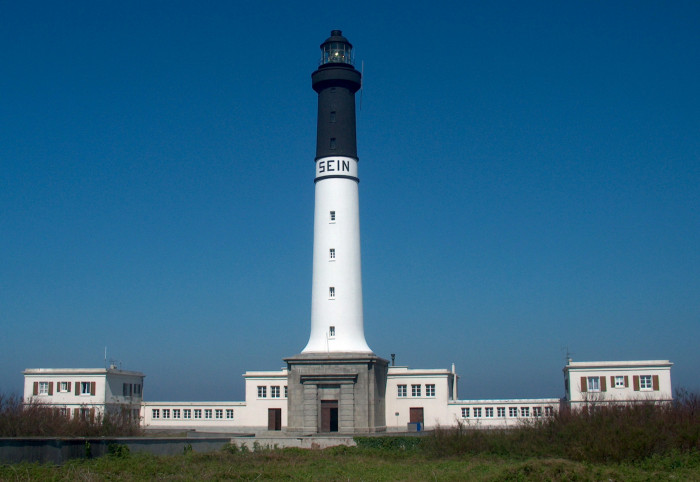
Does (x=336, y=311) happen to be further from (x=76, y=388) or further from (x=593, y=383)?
(x=76, y=388)

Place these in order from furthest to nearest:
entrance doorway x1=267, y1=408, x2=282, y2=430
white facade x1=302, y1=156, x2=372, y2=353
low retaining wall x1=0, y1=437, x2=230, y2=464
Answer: entrance doorway x1=267, y1=408, x2=282, y2=430
white facade x1=302, y1=156, x2=372, y2=353
low retaining wall x1=0, y1=437, x2=230, y2=464

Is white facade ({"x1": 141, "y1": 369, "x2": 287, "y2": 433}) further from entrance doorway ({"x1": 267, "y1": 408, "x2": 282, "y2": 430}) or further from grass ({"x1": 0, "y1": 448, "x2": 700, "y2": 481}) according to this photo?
grass ({"x1": 0, "y1": 448, "x2": 700, "y2": 481})

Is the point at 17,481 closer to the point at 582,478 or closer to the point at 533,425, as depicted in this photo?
the point at 582,478

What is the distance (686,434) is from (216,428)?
28.5 meters

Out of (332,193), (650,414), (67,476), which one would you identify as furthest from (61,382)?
(650,414)

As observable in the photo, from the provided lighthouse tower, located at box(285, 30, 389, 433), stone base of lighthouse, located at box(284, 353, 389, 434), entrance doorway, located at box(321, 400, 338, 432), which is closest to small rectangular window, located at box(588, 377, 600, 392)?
lighthouse tower, located at box(285, 30, 389, 433)

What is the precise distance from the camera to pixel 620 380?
158 feet

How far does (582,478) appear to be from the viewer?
25.1 m

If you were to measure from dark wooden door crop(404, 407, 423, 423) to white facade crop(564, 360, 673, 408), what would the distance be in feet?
28.3

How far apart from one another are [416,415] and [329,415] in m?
6.32

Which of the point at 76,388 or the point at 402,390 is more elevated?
the point at 76,388

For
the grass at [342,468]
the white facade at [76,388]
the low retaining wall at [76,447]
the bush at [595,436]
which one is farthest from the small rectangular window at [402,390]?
the white facade at [76,388]

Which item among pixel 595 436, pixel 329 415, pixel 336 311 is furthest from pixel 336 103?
pixel 595 436

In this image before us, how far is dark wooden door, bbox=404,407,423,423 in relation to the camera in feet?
158
